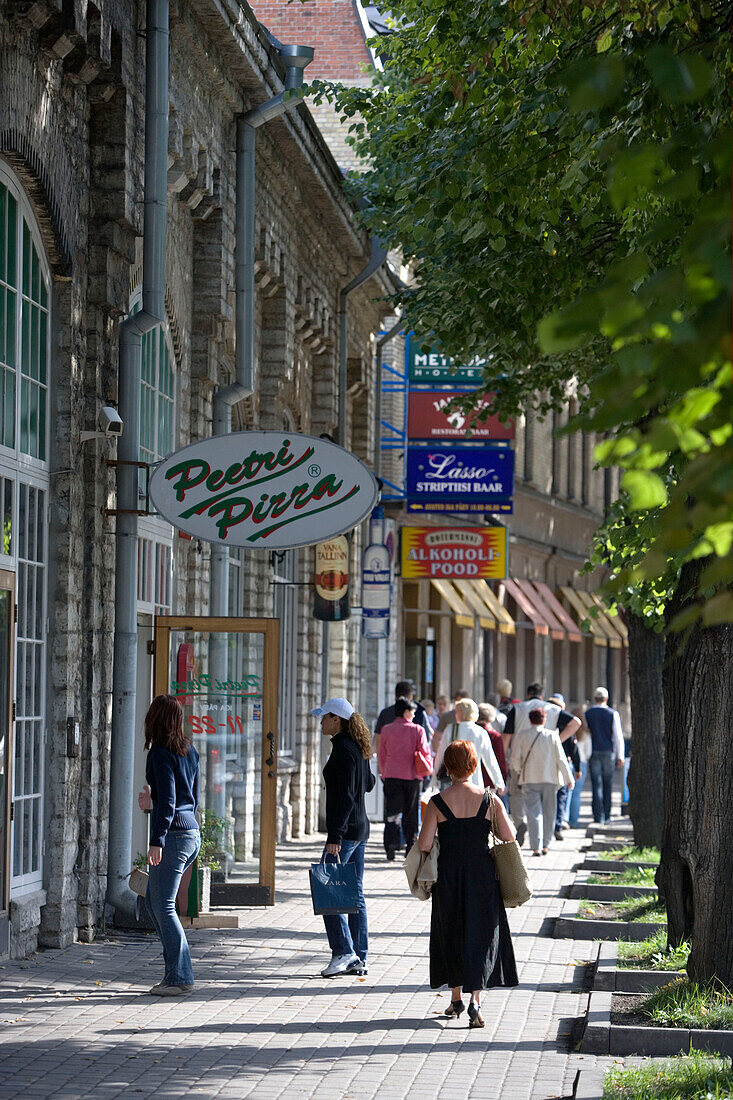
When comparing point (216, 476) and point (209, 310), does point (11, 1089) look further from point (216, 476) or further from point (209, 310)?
point (209, 310)

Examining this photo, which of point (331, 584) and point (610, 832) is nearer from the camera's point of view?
point (331, 584)

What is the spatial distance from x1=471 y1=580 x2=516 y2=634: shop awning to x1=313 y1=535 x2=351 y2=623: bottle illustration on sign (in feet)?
52.2

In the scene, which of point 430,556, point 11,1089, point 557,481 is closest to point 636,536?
point 11,1089

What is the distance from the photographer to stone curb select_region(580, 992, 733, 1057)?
299 inches

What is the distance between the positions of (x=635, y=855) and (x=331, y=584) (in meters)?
4.85

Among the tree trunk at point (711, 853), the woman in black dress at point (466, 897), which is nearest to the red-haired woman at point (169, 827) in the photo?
the woman in black dress at point (466, 897)

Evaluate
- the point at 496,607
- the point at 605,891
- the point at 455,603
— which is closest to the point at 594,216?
the point at 605,891

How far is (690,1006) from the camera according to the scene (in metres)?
8.27

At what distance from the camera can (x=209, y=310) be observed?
15617 millimetres

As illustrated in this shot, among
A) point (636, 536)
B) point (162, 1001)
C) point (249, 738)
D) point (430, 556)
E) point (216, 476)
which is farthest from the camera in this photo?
point (430, 556)

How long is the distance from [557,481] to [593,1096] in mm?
38747

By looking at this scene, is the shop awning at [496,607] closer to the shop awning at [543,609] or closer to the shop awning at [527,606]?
the shop awning at [527,606]

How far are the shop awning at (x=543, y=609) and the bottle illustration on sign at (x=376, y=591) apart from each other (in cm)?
1745

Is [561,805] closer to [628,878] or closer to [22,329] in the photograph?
[628,878]
